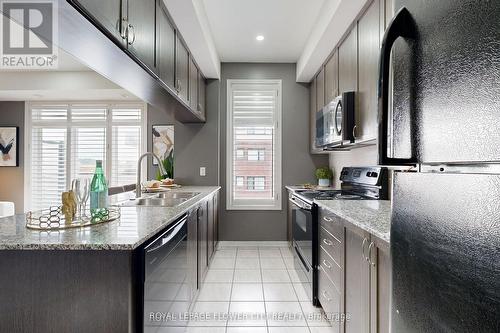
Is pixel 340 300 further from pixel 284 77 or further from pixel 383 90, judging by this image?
pixel 284 77

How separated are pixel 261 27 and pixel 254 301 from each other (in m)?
2.92

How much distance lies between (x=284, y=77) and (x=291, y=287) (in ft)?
9.75

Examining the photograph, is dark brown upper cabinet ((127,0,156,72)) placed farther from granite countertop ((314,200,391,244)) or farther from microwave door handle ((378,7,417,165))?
granite countertop ((314,200,391,244))

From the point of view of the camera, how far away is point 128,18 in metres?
1.46

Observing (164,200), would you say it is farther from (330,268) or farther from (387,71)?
(387,71)

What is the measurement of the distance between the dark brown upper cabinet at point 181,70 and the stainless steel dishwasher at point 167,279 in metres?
1.29

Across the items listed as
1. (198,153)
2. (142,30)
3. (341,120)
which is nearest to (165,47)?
(142,30)

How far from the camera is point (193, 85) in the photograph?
3221 millimetres

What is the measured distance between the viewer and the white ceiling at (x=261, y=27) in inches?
108

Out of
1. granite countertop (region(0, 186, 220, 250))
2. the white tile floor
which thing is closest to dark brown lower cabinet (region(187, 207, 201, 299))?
the white tile floor

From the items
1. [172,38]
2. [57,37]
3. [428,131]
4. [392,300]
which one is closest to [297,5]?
[172,38]

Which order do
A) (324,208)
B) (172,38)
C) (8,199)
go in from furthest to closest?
(8,199)
(172,38)
(324,208)

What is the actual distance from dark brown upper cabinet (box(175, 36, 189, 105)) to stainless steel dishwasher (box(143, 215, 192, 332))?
1.29 metres

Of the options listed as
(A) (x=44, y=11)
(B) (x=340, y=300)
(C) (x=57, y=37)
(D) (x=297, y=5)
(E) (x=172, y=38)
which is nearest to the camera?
(A) (x=44, y=11)
